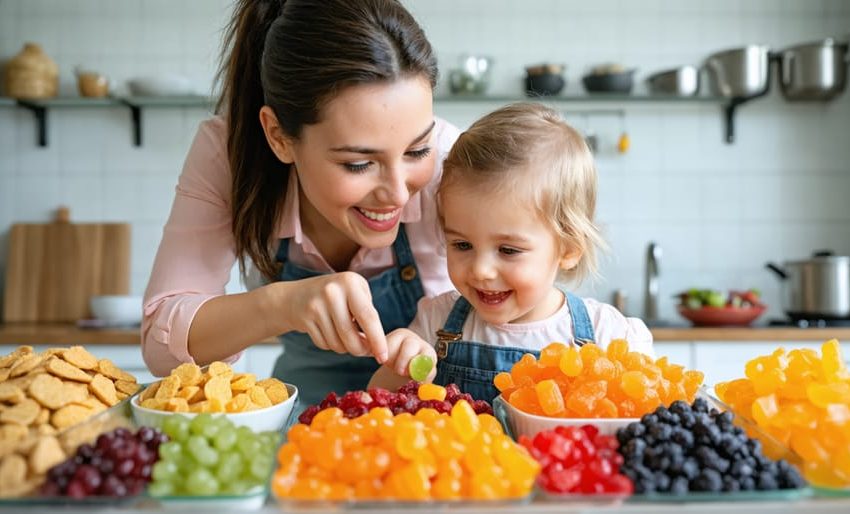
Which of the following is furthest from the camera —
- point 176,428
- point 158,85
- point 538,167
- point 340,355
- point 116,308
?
point 158,85

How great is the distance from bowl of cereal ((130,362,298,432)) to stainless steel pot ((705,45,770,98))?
297 cm

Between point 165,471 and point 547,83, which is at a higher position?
point 547,83

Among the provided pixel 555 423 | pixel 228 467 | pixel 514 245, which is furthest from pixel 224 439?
pixel 514 245

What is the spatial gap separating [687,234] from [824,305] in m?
0.73

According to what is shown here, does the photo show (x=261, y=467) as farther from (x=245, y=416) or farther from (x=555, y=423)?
(x=555, y=423)

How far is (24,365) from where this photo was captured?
1.07 meters

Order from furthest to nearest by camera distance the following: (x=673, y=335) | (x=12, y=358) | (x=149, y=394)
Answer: (x=673, y=335)
(x=12, y=358)
(x=149, y=394)

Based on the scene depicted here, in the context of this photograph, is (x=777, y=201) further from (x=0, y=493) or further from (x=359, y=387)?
(x=0, y=493)

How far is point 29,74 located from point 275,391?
2.98 m

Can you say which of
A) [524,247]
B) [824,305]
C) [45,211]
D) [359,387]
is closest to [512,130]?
[524,247]

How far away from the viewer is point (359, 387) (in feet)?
6.13

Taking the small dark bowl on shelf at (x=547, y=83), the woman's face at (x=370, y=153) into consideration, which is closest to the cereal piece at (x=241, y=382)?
the woman's face at (x=370, y=153)

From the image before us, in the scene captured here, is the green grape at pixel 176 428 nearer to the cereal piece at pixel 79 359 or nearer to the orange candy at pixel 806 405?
the cereal piece at pixel 79 359

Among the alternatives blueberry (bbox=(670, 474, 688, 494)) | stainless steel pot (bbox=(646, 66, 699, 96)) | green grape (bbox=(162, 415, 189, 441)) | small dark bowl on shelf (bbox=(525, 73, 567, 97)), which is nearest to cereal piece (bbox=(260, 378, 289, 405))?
green grape (bbox=(162, 415, 189, 441))
